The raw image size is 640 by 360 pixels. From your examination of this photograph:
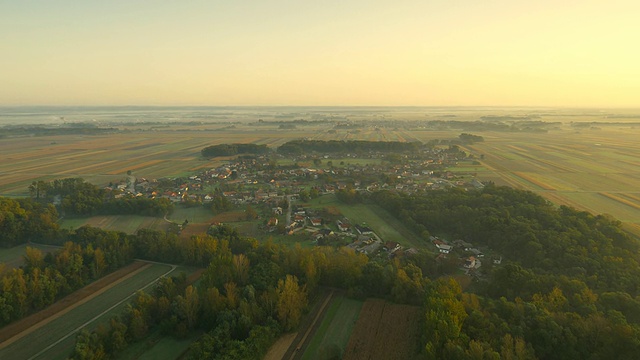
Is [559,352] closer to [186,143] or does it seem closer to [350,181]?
[350,181]

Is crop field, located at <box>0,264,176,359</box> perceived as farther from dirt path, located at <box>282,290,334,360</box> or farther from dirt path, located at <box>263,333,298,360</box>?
dirt path, located at <box>282,290,334,360</box>

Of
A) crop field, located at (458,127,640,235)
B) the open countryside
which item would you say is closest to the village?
the open countryside

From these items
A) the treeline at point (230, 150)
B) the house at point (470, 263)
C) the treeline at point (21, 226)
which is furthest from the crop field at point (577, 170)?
the treeline at point (21, 226)

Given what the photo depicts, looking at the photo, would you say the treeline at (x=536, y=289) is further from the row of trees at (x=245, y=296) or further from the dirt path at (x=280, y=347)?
the dirt path at (x=280, y=347)

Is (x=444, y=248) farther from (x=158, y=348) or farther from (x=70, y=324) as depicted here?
(x=70, y=324)


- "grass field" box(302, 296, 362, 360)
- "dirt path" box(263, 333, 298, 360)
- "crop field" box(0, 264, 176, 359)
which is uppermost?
"grass field" box(302, 296, 362, 360)

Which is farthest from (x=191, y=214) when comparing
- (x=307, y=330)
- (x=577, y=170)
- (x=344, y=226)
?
(x=577, y=170)
